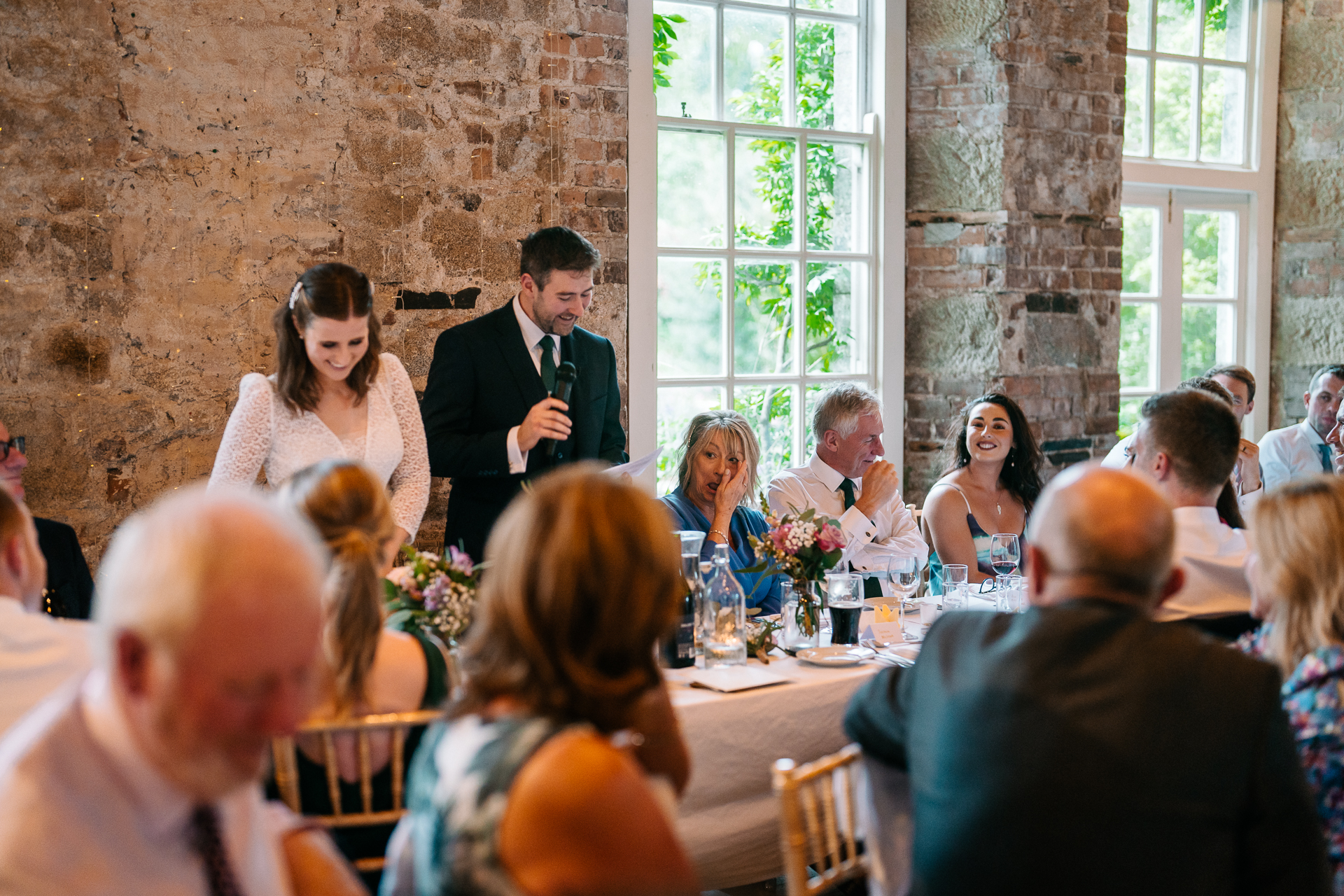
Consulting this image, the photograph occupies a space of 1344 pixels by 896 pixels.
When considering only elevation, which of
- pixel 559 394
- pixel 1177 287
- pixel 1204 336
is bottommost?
pixel 559 394

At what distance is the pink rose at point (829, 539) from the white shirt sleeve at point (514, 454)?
1.01 meters

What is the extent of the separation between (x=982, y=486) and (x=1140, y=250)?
9.13ft

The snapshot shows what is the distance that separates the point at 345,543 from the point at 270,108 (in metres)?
2.53

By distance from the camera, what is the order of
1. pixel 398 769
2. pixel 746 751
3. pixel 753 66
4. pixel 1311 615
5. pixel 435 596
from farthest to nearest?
pixel 753 66 < pixel 746 751 < pixel 435 596 < pixel 1311 615 < pixel 398 769

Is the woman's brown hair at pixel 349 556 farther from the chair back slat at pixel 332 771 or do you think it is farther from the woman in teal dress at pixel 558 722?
the woman in teal dress at pixel 558 722

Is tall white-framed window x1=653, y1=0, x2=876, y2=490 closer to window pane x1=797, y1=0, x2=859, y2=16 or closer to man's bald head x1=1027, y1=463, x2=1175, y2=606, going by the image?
window pane x1=797, y1=0, x2=859, y2=16

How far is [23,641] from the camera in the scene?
1.81 meters

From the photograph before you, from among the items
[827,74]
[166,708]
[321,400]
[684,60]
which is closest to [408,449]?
[321,400]

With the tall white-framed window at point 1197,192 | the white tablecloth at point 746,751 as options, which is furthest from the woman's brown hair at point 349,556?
the tall white-framed window at point 1197,192

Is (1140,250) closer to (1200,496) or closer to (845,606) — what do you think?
(1200,496)

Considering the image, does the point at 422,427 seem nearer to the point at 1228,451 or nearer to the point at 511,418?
the point at 511,418

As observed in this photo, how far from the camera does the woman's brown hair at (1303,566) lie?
1.89 metres

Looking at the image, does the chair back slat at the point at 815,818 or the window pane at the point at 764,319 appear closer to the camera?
the chair back slat at the point at 815,818

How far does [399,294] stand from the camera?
4.22 meters
